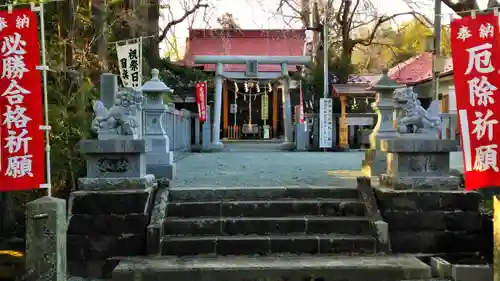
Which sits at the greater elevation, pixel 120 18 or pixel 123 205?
pixel 120 18

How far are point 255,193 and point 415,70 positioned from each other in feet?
72.1

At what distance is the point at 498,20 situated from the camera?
17.5ft

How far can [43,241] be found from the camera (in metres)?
5.18

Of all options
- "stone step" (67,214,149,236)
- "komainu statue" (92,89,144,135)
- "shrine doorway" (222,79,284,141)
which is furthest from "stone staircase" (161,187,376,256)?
"shrine doorway" (222,79,284,141)

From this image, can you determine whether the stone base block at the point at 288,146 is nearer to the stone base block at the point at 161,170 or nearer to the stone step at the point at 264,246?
the stone base block at the point at 161,170

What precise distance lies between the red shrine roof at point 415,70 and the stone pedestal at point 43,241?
2219cm

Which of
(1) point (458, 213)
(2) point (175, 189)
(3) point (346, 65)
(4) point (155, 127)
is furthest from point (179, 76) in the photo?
(1) point (458, 213)

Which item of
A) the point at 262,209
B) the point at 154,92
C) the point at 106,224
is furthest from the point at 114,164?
the point at 154,92

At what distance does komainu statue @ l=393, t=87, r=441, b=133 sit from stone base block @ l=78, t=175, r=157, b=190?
150 inches

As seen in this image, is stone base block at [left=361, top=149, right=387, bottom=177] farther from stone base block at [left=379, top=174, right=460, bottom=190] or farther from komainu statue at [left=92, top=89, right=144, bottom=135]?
komainu statue at [left=92, top=89, right=144, bottom=135]

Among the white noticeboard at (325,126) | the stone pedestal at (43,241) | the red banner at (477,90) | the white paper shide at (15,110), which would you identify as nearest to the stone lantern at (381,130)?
the red banner at (477,90)

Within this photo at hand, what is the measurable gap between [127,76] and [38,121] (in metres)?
7.01

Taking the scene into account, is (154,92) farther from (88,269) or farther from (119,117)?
(88,269)

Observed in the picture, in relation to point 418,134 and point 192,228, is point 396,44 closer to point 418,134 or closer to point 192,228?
point 418,134
